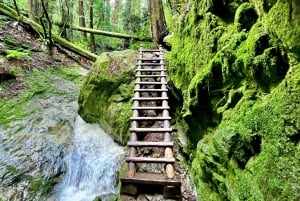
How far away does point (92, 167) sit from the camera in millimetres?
6449

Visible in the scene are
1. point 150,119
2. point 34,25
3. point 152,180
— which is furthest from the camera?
point 34,25

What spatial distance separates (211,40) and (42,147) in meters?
4.50

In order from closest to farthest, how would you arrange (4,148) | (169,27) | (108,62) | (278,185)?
1. (278,185)
2. (4,148)
3. (108,62)
4. (169,27)

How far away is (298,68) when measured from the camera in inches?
92.4

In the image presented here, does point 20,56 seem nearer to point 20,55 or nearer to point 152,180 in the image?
point 20,55

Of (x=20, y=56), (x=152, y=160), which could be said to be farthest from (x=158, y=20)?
(x=152, y=160)

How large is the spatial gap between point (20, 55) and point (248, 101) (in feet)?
28.8

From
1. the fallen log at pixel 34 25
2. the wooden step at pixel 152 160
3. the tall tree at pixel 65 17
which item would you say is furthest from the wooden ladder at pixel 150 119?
the tall tree at pixel 65 17

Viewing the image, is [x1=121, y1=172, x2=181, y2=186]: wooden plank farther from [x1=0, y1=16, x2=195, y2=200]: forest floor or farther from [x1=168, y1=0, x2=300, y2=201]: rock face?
[x1=0, y1=16, x2=195, y2=200]: forest floor

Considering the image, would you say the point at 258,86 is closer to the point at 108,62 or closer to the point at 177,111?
the point at 177,111

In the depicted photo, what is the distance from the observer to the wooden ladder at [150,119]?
411 centimetres

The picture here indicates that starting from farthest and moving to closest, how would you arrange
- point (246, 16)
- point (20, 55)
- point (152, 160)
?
point (20, 55) < point (152, 160) < point (246, 16)

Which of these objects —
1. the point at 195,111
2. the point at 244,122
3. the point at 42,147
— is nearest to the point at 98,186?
the point at 42,147

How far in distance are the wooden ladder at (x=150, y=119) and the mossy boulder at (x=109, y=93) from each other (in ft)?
1.36
